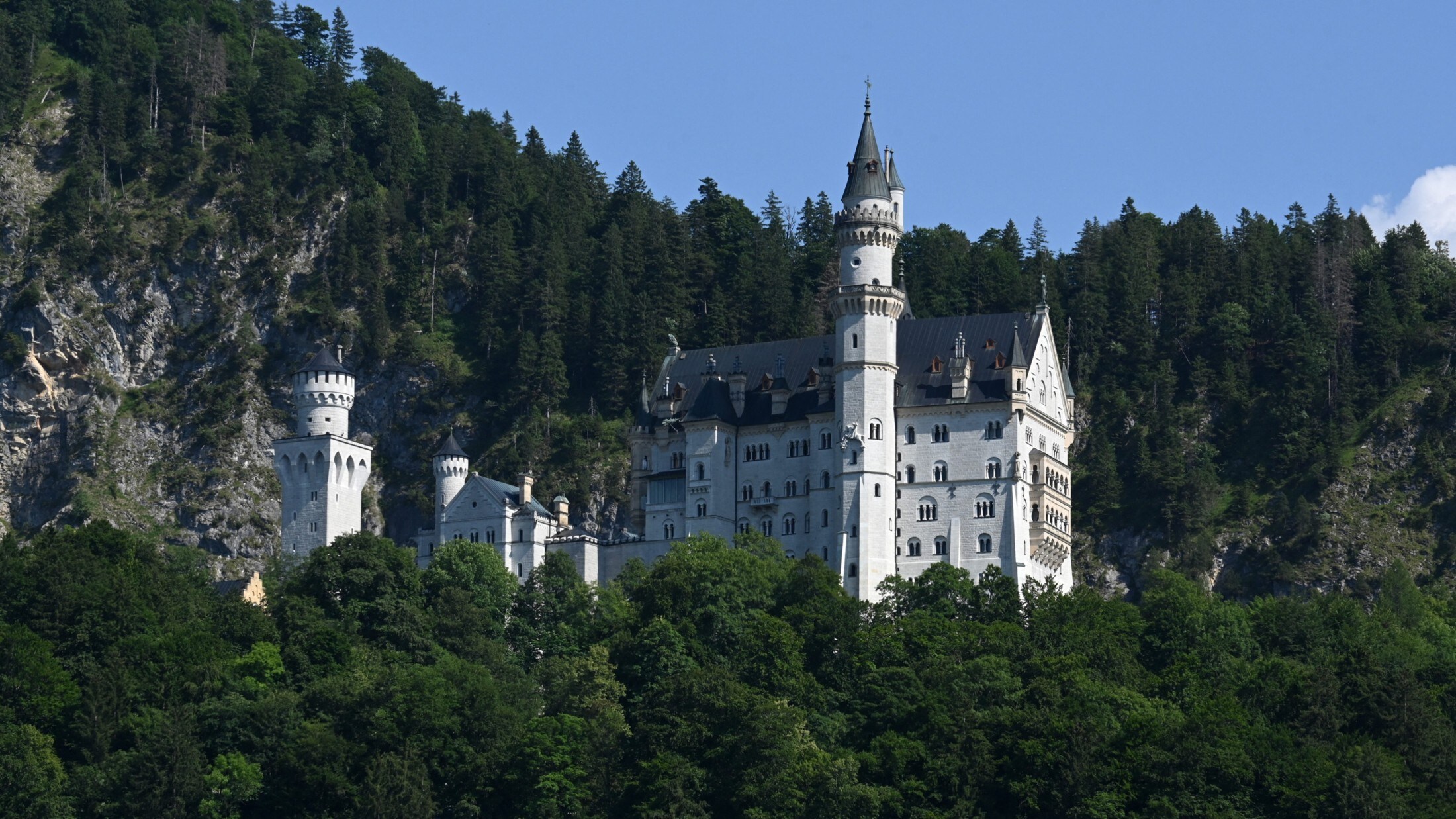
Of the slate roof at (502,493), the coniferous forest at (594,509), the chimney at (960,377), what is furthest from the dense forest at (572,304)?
the chimney at (960,377)

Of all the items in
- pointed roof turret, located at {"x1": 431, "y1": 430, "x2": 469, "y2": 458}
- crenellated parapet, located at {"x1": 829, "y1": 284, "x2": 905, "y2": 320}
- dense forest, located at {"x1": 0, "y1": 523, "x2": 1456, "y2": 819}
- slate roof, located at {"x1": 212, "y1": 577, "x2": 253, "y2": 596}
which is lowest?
dense forest, located at {"x1": 0, "y1": 523, "x2": 1456, "y2": 819}

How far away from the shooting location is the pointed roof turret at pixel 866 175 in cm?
10631

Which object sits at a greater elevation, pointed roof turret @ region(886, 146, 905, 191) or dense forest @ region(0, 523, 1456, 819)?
pointed roof turret @ region(886, 146, 905, 191)

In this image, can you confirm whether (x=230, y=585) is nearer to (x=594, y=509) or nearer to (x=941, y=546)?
(x=594, y=509)

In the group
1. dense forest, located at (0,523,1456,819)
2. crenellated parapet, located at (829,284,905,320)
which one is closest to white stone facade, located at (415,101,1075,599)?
crenellated parapet, located at (829,284,905,320)

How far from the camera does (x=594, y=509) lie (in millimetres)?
123938

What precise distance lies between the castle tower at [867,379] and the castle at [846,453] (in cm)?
7

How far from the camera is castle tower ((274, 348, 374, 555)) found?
Result: 110 m

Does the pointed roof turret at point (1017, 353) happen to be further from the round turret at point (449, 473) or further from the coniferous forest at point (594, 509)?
the round turret at point (449, 473)

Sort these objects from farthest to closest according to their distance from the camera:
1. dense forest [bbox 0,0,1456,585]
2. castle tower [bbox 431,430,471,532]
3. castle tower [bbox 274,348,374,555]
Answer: dense forest [bbox 0,0,1456,585] < castle tower [bbox 431,430,471,532] < castle tower [bbox 274,348,374,555]

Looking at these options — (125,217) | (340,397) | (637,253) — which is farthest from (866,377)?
(125,217)

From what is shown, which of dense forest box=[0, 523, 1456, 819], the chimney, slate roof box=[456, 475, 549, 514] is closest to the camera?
dense forest box=[0, 523, 1456, 819]

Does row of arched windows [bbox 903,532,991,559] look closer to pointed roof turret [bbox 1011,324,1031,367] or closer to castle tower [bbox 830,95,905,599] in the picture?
castle tower [bbox 830,95,905,599]

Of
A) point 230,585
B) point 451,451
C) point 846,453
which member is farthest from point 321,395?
point 846,453
